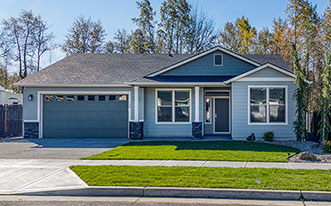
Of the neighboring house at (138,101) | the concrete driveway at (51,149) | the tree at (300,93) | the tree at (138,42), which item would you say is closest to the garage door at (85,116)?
the neighboring house at (138,101)

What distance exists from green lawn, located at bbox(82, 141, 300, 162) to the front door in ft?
13.7

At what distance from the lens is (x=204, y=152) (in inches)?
444

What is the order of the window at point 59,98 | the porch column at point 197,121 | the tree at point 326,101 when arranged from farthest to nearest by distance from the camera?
the window at point 59,98 → the porch column at point 197,121 → the tree at point 326,101

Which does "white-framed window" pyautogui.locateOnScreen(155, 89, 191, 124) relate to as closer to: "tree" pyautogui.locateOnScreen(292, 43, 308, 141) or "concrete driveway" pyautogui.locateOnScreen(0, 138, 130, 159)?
"concrete driveway" pyautogui.locateOnScreen(0, 138, 130, 159)

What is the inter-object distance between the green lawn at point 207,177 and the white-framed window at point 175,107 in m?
8.14

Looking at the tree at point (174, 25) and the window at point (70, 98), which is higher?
the tree at point (174, 25)

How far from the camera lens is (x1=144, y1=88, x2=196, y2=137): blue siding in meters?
16.6

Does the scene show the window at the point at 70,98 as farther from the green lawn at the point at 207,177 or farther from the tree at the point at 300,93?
the tree at the point at 300,93

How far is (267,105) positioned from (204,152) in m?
5.16

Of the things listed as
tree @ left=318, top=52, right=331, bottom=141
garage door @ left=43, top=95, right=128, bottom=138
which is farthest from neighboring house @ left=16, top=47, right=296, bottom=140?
tree @ left=318, top=52, right=331, bottom=141

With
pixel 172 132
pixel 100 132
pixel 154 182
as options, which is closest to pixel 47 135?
pixel 100 132

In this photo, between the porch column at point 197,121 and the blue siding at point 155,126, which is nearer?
the porch column at point 197,121

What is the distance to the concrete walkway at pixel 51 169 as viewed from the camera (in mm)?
7141

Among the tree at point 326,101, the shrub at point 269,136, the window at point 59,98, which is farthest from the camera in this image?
the window at point 59,98
